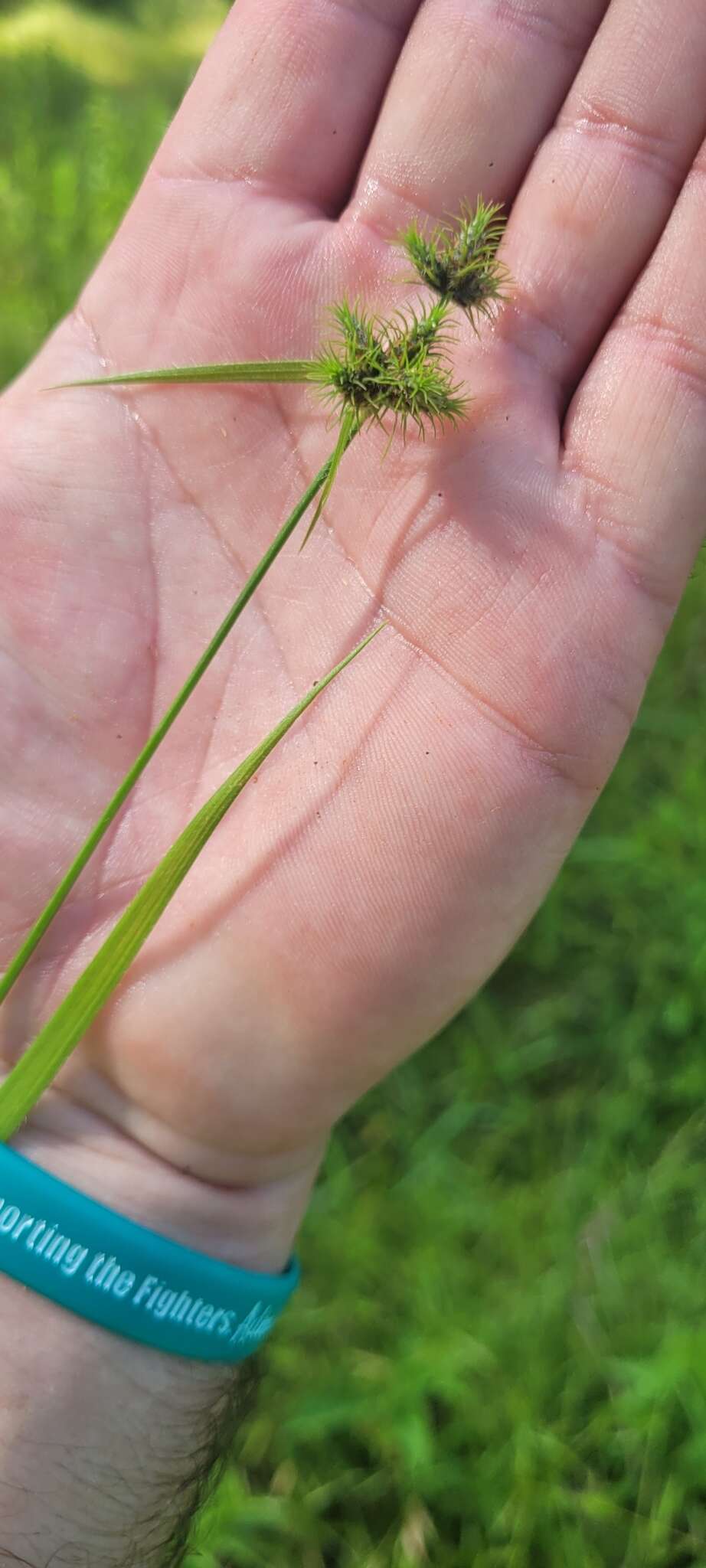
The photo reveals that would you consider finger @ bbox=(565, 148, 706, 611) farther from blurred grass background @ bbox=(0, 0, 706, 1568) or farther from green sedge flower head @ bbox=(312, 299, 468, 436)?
blurred grass background @ bbox=(0, 0, 706, 1568)

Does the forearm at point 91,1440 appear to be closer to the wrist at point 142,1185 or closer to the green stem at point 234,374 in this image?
the wrist at point 142,1185

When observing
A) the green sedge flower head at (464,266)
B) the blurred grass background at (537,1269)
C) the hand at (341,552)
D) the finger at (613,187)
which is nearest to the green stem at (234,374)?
the hand at (341,552)

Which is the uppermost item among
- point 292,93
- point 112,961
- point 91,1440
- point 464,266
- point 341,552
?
point 292,93

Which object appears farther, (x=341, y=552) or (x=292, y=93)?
(x=292, y=93)

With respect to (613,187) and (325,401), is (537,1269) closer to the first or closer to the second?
(325,401)

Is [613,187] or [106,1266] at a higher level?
[613,187]

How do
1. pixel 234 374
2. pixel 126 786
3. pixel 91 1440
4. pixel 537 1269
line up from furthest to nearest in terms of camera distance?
pixel 537 1269 → pixel 234 374 → pixel 91 1440 → pixel 126 786

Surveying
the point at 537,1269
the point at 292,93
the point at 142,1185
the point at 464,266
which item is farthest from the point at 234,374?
the point at 537,1269

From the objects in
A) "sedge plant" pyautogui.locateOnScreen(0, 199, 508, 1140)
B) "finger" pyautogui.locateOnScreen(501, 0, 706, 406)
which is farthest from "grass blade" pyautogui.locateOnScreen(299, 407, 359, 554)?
"finger" pyautogui.locateOnScreen(501, 0, 706, 406)
